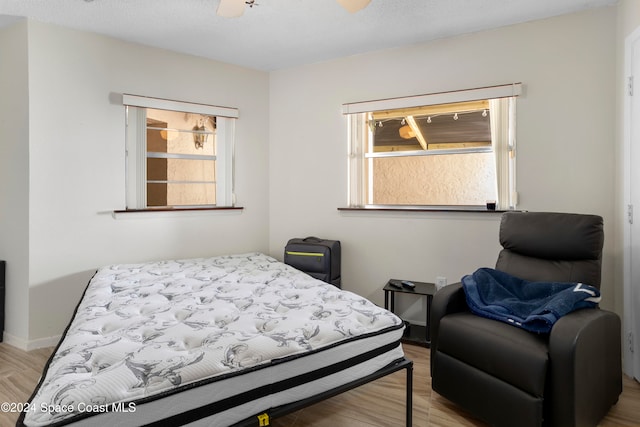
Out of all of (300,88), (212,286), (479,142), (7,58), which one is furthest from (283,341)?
(7,58)

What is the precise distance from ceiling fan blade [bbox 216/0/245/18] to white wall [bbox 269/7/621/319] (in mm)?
1548

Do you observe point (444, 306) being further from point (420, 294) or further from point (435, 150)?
point (435, 150)

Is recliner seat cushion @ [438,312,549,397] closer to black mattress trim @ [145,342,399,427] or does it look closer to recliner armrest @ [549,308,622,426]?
recliner armrest @ [549,308,622,426]

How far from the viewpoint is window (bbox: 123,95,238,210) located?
134 inches

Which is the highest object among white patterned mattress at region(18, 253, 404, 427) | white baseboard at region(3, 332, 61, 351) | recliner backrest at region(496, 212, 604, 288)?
recliner backrest at region(496, 212, 604, 288)

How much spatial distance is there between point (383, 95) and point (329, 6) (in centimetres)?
104

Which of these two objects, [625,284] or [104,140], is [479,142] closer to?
[625,284]

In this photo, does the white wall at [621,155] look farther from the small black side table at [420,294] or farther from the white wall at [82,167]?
the white wall at [82,167]

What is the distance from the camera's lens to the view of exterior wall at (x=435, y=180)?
10.7 ft

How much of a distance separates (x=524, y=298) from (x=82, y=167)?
10.9ft

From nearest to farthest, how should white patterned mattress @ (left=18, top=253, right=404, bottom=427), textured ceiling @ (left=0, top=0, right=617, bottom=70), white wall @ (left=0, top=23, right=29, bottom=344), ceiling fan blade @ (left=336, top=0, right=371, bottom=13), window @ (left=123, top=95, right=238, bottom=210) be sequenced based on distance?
white patterned mattress @ (left=18, top=253, right=404, bottom=427), ceiling fan blade @ (left=336, top=0, right=371, bottom=13), textured ceiling @ (left=0, top=0, right=617, bottom=70), white wall @ (left=0, top=23, right=29, bottom=344), window @ (left=123, top=95, right=238, bottom=210)

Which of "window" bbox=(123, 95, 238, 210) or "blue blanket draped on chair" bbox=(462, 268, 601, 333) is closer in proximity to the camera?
"blue blanket draped on chair" bbox=(462, 268, 601, 333)

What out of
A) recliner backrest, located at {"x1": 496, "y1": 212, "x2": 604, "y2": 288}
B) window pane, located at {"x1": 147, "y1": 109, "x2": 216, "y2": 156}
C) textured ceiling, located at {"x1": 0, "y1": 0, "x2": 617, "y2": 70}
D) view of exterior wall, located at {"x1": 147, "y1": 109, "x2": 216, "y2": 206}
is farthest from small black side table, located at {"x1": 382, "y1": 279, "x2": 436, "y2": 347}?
window pane, located at {"x1": 147, "y1": 109, "x2": 216, "y2": 156}

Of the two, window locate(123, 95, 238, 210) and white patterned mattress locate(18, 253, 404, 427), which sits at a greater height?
window locate(123, 95, 238, 210)
